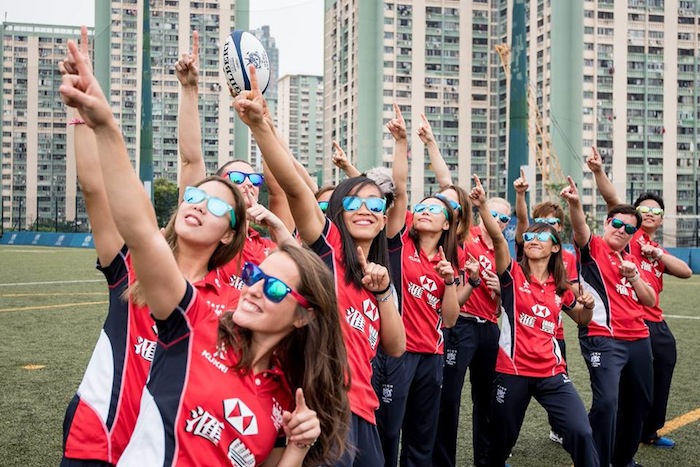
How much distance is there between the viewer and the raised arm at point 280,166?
3305 mm

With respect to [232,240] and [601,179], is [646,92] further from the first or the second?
[232,240]

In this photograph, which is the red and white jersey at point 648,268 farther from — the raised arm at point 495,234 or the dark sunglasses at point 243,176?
the dark sunglasses at point 243,176

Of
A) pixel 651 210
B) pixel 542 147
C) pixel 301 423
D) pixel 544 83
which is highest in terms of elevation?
pixel 544 83

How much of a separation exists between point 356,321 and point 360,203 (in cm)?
61

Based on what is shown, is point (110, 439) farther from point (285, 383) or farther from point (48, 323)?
point (48, 323)

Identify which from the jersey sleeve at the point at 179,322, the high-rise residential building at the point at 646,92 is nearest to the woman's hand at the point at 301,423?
the jersey sleeve at the point at 179,322

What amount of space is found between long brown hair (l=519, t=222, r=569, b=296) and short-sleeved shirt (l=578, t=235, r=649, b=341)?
1.49 ft

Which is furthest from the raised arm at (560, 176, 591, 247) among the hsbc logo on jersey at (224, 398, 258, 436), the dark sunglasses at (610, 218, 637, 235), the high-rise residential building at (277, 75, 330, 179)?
the high-rise residential building at (277, 75, 330, 179)

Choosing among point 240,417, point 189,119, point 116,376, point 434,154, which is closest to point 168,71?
point 434,154

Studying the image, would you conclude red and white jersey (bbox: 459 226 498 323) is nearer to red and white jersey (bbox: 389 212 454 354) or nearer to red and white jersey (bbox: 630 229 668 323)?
red and white jersey (bbox: 389 212 454 354)

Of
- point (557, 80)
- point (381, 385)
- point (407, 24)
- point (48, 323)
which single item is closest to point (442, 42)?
point (407, 24)

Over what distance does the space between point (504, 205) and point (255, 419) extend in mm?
4547

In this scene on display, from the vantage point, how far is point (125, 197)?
240cm

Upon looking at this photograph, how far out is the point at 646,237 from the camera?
266 inches
